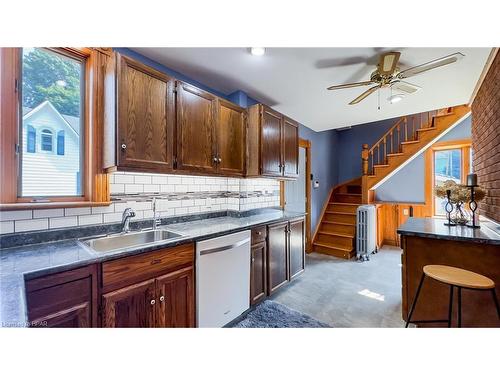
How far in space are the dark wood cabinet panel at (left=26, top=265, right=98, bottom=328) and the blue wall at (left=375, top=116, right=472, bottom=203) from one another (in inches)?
219

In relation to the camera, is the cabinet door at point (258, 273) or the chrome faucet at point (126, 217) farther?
the cabinet door at point (258, 273)

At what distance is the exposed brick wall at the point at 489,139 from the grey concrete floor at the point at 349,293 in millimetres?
1353

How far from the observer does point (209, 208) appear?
8.66 feet

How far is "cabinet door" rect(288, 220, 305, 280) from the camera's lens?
2.90 m

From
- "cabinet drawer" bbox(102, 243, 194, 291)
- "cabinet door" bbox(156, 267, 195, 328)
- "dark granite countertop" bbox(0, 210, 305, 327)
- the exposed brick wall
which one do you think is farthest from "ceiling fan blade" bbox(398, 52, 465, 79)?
"cabinet door" bbox(156, 267, 195, 328)

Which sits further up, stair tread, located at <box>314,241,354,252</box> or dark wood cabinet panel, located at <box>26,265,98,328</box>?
dark wood cabinet panel, located at <box>26,265,98,328</box>

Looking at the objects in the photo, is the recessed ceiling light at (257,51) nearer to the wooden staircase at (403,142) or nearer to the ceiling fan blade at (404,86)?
the ceiling fan blade at (404,86)

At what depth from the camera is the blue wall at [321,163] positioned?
15.5 ft

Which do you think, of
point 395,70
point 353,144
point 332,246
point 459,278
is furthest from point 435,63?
point 353,144

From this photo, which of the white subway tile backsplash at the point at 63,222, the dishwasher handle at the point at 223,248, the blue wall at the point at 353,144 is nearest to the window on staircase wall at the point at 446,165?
the blue wall at the point at 353,144

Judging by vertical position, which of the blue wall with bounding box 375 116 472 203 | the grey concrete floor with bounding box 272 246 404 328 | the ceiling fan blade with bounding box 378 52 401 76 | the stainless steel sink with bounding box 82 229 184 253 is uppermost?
the ceiling fan blade with bounding box 378 52 401 76

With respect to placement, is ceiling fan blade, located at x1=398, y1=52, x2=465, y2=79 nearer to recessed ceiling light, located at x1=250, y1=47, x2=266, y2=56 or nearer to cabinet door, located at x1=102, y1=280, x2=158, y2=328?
recessed ceiling light, located at x1=250, y1=47, x2=266, y2=56
